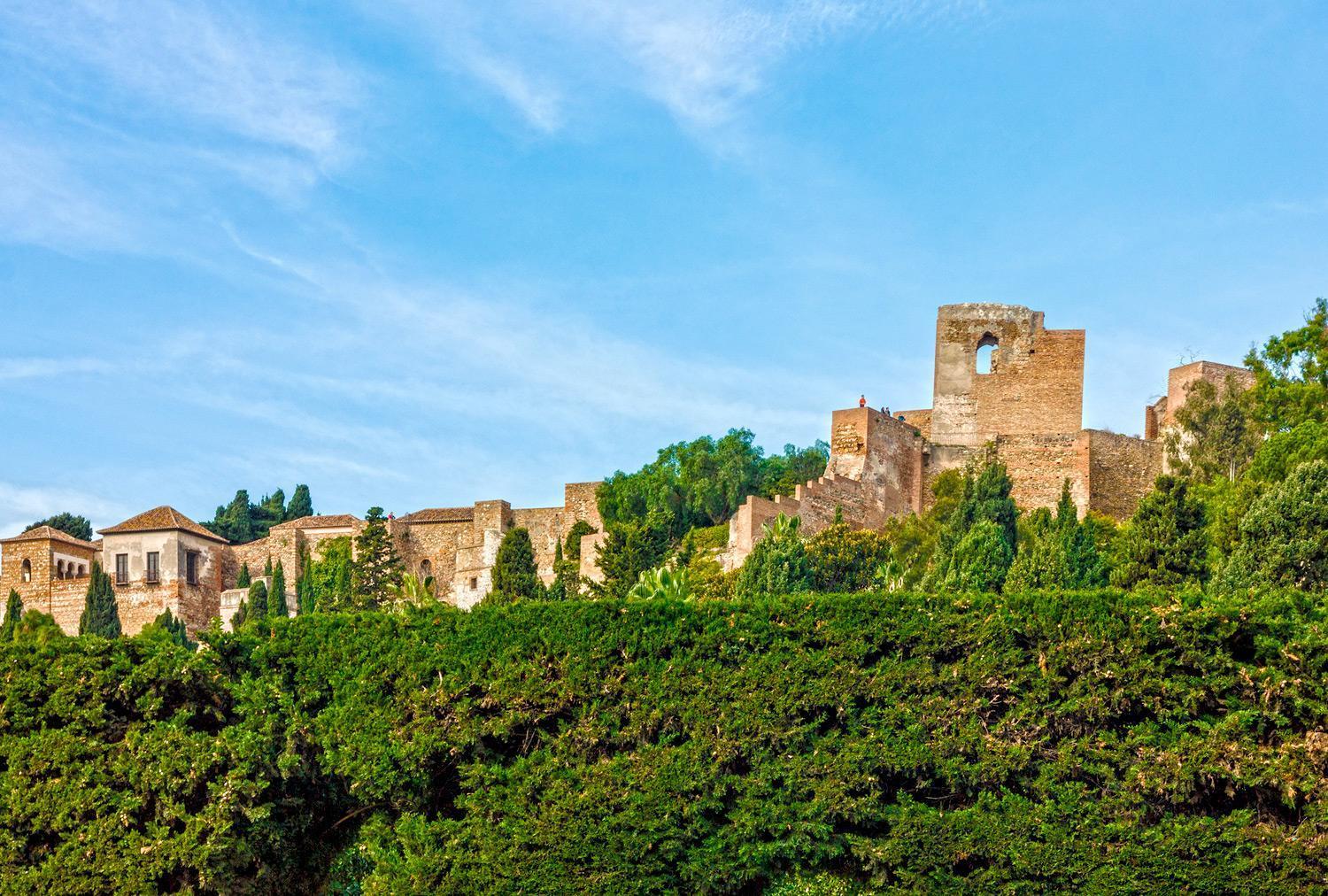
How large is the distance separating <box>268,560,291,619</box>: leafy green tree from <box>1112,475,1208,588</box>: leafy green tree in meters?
31.1

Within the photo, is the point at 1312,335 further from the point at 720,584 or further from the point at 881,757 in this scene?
the point at 881,757

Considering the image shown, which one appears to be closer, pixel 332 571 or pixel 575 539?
pixel 575 539

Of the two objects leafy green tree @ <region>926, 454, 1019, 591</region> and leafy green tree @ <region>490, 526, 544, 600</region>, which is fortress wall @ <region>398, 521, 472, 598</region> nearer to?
leafy green tree @ <region>490, 526, 544, 600</region>

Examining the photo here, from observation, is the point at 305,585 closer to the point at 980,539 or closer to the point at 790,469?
the point at 790,469

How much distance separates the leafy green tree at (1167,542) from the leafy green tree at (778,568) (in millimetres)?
5605

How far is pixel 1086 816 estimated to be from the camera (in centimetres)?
1956

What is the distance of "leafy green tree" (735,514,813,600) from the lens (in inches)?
1314

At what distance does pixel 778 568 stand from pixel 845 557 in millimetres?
6040

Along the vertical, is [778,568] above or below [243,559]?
below

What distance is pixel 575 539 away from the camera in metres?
50.9

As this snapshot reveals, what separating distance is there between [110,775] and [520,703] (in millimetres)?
4165

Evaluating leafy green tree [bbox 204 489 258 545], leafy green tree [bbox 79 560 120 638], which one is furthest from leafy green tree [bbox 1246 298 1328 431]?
leafy green tree [bbox 204 489 258 545]

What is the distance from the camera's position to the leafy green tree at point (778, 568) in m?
33.4

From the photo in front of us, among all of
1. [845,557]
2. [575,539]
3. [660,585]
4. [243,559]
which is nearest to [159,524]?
[243,559]
